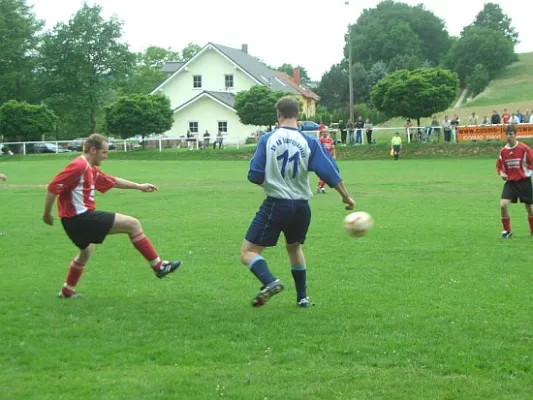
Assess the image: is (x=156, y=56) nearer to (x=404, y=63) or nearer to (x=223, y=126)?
Answer: (x=404, y=63)

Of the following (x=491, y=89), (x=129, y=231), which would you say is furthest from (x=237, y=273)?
(x=491, y=89)

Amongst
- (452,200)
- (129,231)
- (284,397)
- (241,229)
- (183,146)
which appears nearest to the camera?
(284,397)

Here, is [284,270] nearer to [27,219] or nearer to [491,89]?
[27,219]

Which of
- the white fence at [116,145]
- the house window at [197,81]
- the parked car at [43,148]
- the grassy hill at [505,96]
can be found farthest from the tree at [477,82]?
the parked car at [43,148]

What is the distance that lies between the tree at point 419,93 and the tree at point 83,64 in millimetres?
45309

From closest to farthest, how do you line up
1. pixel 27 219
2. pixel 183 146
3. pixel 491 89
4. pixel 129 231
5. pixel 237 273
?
pixel 129 231 → pixel 237 273 → pixel 27 219 → pixel 183 146 → pixel 491 89

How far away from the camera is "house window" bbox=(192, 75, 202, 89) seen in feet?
267

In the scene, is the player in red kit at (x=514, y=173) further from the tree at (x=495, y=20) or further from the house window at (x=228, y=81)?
the tree at (x=495, y=20)

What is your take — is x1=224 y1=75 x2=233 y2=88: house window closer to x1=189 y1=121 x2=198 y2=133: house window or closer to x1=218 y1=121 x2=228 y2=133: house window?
x1=189 y1=121 x2=198 y2=133: house window

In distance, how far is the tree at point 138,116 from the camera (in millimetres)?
59438

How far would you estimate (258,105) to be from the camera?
2419 inches

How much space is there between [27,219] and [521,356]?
14169 millimetres

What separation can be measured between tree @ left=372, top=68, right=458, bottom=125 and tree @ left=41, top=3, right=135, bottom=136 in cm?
4531

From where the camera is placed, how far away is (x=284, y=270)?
36.5 ft
